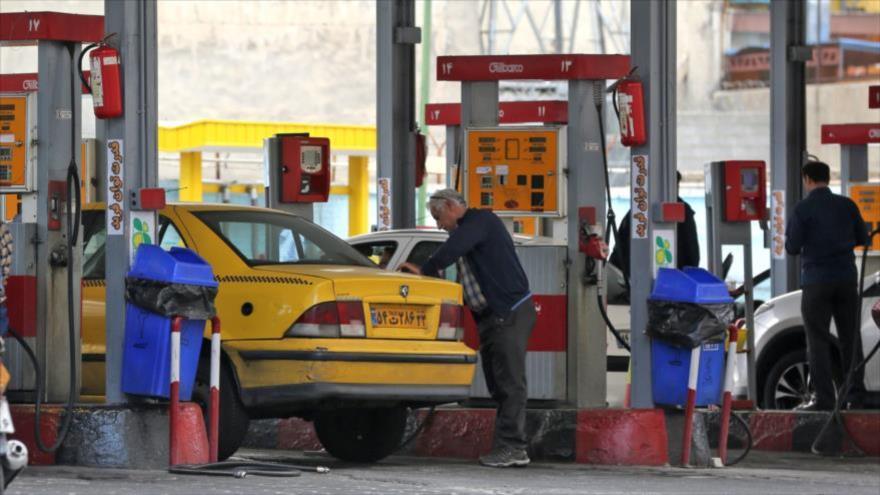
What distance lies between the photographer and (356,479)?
35.7 feet

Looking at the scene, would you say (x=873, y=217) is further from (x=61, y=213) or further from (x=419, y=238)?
(x=61, y=213)

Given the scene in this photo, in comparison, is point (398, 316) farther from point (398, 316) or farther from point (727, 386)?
point (727, 386)

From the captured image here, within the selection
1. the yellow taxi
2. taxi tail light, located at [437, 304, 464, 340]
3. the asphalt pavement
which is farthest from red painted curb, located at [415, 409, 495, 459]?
taxi tail light, located at [437, 304, 464, 340]

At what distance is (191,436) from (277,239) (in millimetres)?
1647

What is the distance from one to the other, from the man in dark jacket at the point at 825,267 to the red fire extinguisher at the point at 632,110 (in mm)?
2483

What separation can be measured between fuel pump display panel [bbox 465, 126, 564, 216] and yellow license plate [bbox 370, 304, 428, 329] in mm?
2741

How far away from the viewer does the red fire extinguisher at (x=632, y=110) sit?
41.7 feet

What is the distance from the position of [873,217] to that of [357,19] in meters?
37.2

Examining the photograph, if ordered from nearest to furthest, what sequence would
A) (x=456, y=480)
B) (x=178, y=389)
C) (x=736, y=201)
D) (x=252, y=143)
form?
(x=178, y=389) → (x=456, y=480) → (x=736, y=201) → (x=252, y=143)

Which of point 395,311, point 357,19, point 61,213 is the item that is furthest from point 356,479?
point 357,19

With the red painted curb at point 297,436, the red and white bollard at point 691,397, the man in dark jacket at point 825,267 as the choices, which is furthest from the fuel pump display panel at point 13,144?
the man in dark jacket at point 825,267

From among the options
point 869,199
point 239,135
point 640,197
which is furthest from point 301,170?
point 239,135

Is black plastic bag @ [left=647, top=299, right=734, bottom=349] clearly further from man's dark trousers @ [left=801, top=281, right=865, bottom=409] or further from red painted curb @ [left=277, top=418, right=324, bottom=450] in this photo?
red painted curb @ [left=277, top=418, right=324, bottom=450]

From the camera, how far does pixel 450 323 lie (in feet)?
38.1
